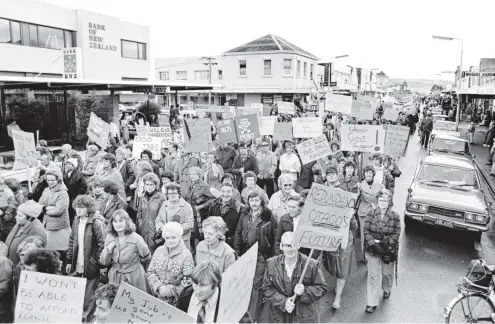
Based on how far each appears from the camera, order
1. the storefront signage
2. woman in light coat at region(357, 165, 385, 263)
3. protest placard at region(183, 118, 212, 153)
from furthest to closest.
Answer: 1. the storefront signage
2. protest placard at region(183, 118, 212, 153)
3. woman in light coat at region(357, 165, 385, 263)

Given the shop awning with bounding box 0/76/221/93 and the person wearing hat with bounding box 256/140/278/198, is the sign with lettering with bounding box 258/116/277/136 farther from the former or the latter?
the shop awning with bounding box 0/76/221/93

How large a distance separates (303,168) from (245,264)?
6.56 m

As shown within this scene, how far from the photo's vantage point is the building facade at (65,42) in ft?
75.4

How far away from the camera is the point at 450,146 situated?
1583cm

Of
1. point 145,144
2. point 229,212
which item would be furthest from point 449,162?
point 145,144

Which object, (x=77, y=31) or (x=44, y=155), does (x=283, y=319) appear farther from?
(x=77, y=31)

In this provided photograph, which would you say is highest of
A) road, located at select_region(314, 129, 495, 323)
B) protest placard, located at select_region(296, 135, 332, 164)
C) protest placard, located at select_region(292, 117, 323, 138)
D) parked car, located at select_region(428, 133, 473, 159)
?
protest placard, located at select_region(292, 117, 323, 138)

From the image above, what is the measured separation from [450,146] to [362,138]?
24.1 feet

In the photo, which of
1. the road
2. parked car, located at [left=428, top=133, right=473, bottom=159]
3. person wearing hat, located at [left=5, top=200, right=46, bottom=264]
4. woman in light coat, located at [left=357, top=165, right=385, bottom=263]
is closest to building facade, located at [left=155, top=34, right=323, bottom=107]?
parked car, located at [left=428, top=133, right=473, bottom=159]

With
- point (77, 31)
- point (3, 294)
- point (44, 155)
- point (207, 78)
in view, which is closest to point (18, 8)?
point (77, 31)

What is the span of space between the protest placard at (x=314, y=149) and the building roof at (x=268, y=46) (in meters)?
36.8

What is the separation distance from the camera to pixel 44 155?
9516mm

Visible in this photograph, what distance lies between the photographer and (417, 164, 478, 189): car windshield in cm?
994

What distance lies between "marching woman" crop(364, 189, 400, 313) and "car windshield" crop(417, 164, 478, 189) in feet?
14.8
